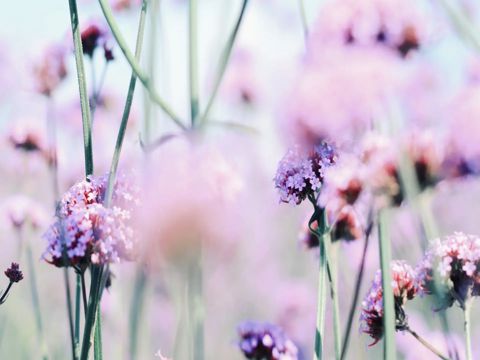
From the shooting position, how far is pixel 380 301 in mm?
904

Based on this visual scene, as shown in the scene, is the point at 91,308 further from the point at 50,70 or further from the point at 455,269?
the point at 50,70

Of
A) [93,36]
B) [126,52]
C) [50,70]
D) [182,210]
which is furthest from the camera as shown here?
[50,70]

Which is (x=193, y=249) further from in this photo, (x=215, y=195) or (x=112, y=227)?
(x=112, y=227)

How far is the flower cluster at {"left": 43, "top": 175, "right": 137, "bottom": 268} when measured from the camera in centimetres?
78

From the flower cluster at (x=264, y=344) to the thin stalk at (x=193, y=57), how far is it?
262 millimetres

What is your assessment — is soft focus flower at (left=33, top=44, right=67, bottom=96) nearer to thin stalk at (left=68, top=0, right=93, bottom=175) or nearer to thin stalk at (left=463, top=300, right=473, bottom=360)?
thin stalk at (left=68, top=0, right=93, bottom=175)

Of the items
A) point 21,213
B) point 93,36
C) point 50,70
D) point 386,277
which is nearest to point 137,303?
point 386,277

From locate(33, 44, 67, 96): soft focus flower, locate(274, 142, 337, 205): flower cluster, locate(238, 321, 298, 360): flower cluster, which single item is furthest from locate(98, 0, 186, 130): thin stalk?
locate(33, 44, 67, 96): soft focus flower

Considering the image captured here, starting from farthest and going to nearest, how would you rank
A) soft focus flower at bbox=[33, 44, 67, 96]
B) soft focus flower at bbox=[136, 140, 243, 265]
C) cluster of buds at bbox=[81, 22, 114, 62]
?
soft focus flower at bbox=[33, 44, 67, 96], cluster of buds at bbox=[81, 22, 114, 62], soft focus flower at bbox=[136, 140, 243, 265]

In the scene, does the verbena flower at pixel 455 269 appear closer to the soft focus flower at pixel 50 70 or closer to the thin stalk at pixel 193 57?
the thin stalk at pixel 193 57

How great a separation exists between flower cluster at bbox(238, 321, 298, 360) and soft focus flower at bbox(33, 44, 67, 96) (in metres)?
0.74

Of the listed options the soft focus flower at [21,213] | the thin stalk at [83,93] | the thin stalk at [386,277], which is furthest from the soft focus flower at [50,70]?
the thin stalk at [386,277]

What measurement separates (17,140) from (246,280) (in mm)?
1324

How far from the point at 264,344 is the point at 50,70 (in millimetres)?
805
